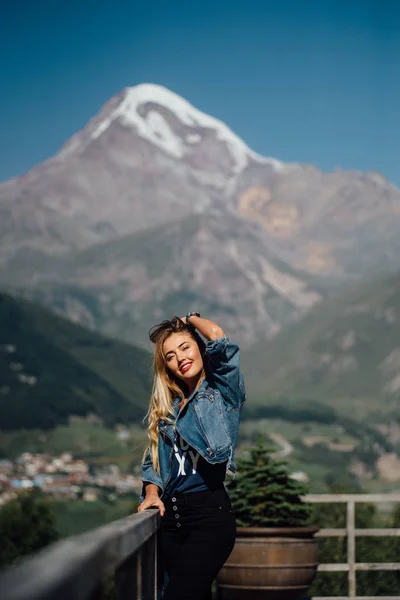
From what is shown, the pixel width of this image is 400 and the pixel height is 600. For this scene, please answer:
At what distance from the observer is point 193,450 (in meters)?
3.77

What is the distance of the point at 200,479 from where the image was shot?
370 cm

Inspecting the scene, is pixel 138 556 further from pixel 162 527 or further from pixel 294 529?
pixel 294 529

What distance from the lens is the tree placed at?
68000mm

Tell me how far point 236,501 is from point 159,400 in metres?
3.46

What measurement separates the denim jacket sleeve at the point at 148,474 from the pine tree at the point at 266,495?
129 inches

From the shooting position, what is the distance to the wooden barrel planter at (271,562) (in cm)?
670

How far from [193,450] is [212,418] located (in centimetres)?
14

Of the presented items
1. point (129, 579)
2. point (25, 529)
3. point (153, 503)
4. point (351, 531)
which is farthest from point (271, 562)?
point (25, 529)

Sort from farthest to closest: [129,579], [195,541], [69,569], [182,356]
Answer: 1. [182,356]
2. [195,541]
3. [129,579]
4. [69,569]

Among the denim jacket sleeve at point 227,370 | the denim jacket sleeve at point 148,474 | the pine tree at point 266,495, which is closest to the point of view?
the denim jacket sleeve at point 227,370

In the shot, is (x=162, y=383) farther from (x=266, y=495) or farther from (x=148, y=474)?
(x=266, y=495)

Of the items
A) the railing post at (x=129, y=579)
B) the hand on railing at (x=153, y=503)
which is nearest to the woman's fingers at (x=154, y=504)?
the hand on railing at (x=153, y=503)

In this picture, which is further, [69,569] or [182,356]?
[182,356]

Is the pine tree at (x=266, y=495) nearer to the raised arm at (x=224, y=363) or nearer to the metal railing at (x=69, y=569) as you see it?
the raised arm at (x=224, y=363)
